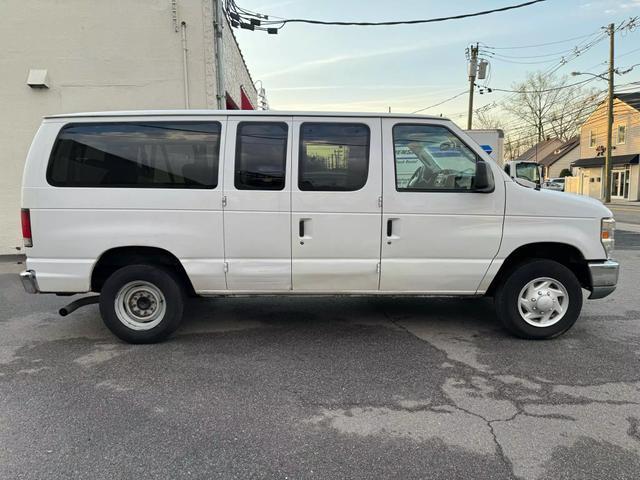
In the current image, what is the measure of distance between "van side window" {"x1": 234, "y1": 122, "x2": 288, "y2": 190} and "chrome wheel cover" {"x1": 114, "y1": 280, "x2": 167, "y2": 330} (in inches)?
53.8

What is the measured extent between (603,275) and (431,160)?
2.00 metres

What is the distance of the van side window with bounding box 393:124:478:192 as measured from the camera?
172 inches

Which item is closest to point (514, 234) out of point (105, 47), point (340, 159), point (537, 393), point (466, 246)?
point (466, 246)

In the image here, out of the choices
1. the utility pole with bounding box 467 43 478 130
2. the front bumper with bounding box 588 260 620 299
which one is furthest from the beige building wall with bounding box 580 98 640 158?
the front bumper with bounding box 588 260 620 299

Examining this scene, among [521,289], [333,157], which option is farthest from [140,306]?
[521,289]

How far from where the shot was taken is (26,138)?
30.7ft

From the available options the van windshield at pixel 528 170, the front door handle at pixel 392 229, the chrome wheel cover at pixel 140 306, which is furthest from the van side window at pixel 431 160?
the van windshield at pixel 528 170

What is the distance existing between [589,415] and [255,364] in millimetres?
2615

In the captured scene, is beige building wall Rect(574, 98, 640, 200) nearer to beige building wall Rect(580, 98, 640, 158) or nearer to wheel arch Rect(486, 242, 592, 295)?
beige building wall Rect(580, 98, 640, 158)

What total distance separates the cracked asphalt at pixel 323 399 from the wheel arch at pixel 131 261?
66cm

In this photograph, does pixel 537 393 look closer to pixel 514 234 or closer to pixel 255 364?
pixel 514 234

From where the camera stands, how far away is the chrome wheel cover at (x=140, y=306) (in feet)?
14.7

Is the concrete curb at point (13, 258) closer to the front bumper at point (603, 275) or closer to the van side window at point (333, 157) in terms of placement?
the van side window at point (333, 157)

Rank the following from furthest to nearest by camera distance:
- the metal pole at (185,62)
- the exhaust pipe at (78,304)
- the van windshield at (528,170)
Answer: the van windshield at (528,170) → the metal pole at (185,62) → the exhaust pipe at (78,304)
